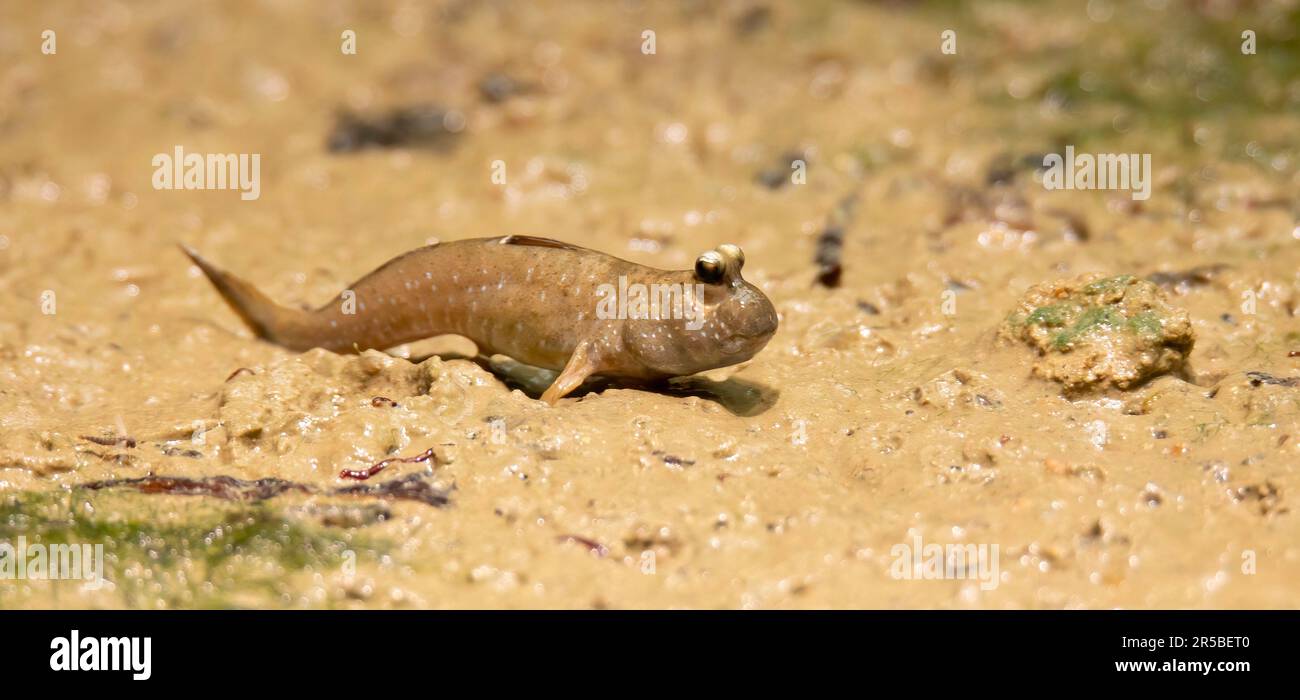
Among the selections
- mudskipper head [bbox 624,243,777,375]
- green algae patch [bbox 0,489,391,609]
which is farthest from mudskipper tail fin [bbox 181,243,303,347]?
mudskipper head [bbox 624,243,777,375]

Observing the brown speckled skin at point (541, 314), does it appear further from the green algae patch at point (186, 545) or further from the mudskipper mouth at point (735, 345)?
the green algae patch at point (186, 545)

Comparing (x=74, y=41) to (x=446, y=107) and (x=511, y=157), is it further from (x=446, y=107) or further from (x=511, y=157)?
(x=511, y=157)

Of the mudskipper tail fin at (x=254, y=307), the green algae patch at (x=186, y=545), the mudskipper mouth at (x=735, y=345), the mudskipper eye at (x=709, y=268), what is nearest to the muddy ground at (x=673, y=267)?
the green algae patch at (x=186, y=545)

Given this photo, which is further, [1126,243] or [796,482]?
[1126,243]

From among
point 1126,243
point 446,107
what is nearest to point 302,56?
point 446,107

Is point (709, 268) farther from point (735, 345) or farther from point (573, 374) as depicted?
point (573, 374)
